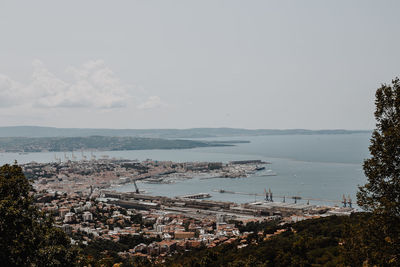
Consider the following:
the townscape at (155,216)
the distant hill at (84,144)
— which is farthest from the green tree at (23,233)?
the distant hill at (84,144)

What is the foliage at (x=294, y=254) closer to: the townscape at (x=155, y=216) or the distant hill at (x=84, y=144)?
the townscape at (x=155, y=216)


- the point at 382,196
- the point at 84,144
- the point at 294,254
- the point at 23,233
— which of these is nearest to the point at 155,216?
the point at 294,254

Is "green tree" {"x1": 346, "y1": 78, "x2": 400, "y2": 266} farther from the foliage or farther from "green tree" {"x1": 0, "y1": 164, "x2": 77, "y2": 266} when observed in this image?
"green tree" {"x1": 0, "y1": 164, "x2": 77, "y2": 266}

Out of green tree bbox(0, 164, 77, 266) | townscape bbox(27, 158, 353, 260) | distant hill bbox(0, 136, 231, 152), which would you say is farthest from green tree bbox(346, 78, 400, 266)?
distant hill bbox(0, 136, 231, 152)

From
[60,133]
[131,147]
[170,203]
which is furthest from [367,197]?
[60,133]

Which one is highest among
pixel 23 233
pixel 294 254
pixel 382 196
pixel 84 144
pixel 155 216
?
pixel 382 196

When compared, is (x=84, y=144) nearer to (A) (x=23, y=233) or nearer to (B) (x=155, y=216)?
(B) (x=155, y=216)
